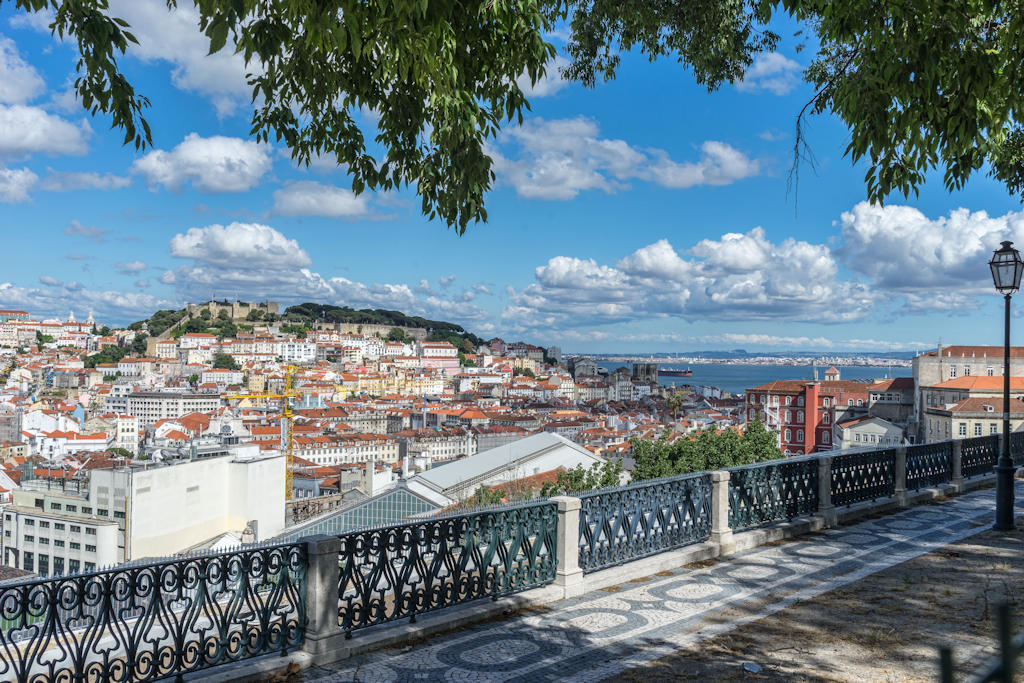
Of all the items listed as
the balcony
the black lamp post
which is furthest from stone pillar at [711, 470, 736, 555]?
the black lamp post

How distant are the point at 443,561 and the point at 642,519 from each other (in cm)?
207

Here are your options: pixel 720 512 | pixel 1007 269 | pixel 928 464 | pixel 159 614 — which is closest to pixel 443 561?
pixel 159 614

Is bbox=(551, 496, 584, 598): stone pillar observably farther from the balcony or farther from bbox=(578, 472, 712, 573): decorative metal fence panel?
bbox=(578, 472, 712, 573): decorative metal fence panel

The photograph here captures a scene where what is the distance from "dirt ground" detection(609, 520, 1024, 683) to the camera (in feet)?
13.3

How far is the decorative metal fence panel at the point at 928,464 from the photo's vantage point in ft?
31.6

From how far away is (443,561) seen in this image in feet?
16.6

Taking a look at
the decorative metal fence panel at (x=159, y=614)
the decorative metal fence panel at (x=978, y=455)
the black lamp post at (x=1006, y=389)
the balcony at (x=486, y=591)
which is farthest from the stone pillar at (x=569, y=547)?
the decorative metal fence panel at (x=978, y=455)

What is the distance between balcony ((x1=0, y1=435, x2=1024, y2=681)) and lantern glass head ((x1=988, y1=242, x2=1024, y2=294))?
2639 millimetres

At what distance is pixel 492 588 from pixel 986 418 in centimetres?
3591

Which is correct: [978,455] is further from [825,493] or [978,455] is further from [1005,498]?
[825,493]

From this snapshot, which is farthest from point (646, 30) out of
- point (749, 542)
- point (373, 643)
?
point (373, 643)

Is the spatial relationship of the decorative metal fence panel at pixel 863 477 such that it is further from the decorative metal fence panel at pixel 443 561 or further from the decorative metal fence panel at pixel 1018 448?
the decorative metal fence panel at pixel 1018 448

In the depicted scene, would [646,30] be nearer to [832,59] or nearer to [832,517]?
[832,59]

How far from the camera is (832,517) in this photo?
8.09 meters
